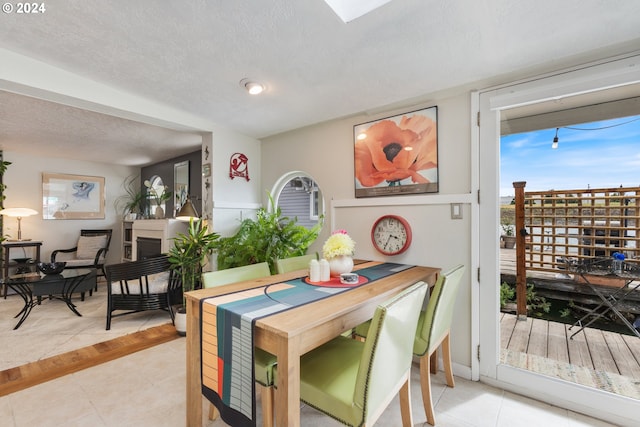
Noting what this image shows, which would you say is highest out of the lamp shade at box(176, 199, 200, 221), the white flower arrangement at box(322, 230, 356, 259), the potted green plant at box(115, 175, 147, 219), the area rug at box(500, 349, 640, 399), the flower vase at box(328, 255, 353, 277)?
the potted green plant at box(115, 175, 147, 219)

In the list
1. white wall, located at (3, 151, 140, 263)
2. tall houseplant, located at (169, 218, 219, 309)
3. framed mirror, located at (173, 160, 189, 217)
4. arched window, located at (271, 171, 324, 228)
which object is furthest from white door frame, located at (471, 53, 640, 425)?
white wall, located at (3, 151, 140, 263)

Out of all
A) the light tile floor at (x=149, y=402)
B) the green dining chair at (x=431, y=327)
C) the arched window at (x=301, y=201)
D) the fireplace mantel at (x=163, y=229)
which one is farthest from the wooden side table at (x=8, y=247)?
the green dining chair at (x=431, y=327)

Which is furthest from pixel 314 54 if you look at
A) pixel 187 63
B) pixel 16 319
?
pixel 16 319

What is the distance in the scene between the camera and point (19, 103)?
263 cm

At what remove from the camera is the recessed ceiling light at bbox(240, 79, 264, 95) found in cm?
210

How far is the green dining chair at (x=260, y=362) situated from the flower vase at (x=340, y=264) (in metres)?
0.54

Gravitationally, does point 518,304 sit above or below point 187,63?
below

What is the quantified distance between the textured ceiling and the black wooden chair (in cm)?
175

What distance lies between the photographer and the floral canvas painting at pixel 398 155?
235 centimetres

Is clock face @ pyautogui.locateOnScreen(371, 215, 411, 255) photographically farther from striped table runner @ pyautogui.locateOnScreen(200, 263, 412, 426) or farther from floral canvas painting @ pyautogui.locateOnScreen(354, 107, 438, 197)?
striped table runner @ pyautogui.locateOnScreen(200, 263, 412, 426)

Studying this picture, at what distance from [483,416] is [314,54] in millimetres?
2475

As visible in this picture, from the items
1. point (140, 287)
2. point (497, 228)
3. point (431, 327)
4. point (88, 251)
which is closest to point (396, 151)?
point (497, 228)

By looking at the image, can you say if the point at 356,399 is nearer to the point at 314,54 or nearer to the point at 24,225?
the point at 314,54

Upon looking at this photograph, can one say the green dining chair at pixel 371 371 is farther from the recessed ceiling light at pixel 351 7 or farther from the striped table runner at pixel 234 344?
the recessed ceiling light at pixel 351 7
